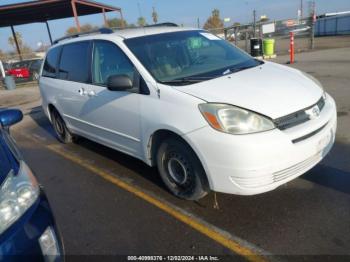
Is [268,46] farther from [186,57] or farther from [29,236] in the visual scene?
[29,236]

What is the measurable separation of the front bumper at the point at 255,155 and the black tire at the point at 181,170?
0.55 feet

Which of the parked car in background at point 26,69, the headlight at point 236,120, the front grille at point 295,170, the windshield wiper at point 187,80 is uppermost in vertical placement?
the windshield wiper at point 187,80

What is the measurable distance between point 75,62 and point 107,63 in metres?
1.00

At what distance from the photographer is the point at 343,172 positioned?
387 centimetres

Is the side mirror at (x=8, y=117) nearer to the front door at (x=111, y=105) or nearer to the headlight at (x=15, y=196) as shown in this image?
the front door at (x=111, y=105)

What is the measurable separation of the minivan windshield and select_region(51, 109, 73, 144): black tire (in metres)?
2.68

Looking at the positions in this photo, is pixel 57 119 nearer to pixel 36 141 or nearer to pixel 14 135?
pixel 36 141

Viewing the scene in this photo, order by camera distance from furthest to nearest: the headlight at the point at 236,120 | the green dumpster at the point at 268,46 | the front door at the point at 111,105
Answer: the green dumpster at the point at 268,46 < the front door at the point at 111,105 < the headlight at the point at 236,120

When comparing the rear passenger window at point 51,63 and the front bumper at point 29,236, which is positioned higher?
the rear passenger window at point 51,63

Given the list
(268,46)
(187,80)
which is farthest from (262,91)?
(268,46)

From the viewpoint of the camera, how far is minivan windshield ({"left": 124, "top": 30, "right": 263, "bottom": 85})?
12.0ft

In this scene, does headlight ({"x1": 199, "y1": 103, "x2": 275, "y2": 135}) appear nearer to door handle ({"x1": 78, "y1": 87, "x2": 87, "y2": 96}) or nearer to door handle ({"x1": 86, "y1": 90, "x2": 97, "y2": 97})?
door handle ({"x1": 86, "y1": 90, "x2": 97, "y2": 97})

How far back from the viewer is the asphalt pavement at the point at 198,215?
283cm

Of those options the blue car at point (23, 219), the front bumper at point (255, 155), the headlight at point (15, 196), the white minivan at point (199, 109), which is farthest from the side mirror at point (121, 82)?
the headlight at point (15, 196)
